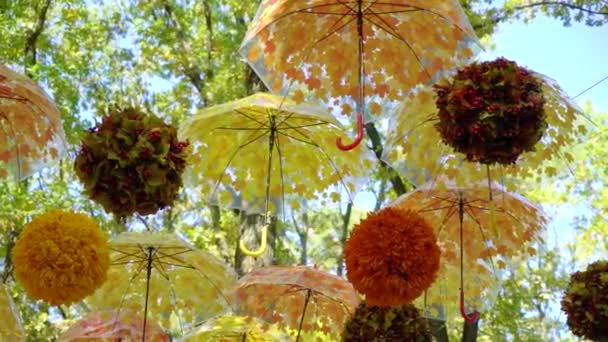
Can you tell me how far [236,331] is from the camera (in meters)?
4.75

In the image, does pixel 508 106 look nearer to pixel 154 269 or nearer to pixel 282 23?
pixel 282 23

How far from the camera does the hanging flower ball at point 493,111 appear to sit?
10.7 feet

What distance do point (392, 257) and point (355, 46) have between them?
136 centimetres

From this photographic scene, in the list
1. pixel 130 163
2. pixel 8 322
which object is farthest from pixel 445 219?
pixel 8 322

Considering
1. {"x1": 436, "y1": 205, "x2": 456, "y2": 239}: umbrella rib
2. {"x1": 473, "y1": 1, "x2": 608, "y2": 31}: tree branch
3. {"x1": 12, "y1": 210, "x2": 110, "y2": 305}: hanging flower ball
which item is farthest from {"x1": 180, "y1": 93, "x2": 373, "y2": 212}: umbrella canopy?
{"x1": 473, "y1": 1, "x2": 608, "y2": 31}: tree branch

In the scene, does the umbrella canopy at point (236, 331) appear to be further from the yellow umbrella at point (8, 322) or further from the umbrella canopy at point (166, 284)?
the yellow umbrella at point (8, 322)

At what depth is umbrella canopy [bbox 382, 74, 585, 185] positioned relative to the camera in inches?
161

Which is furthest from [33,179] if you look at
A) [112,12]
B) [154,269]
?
[154,269]

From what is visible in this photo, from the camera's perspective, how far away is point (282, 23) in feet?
13.5

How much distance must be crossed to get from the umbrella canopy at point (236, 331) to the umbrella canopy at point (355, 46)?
1.39 meters

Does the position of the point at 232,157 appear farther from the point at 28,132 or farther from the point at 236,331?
the point at 28,132

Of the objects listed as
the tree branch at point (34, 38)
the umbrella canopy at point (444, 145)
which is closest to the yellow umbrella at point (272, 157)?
the umbrella canopy at point (444, 145)

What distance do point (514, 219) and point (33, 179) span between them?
7038 millimetres

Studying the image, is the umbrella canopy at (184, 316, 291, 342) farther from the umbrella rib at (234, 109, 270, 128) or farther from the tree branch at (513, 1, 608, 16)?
the tree branch at (513, 1, 608, 16)
